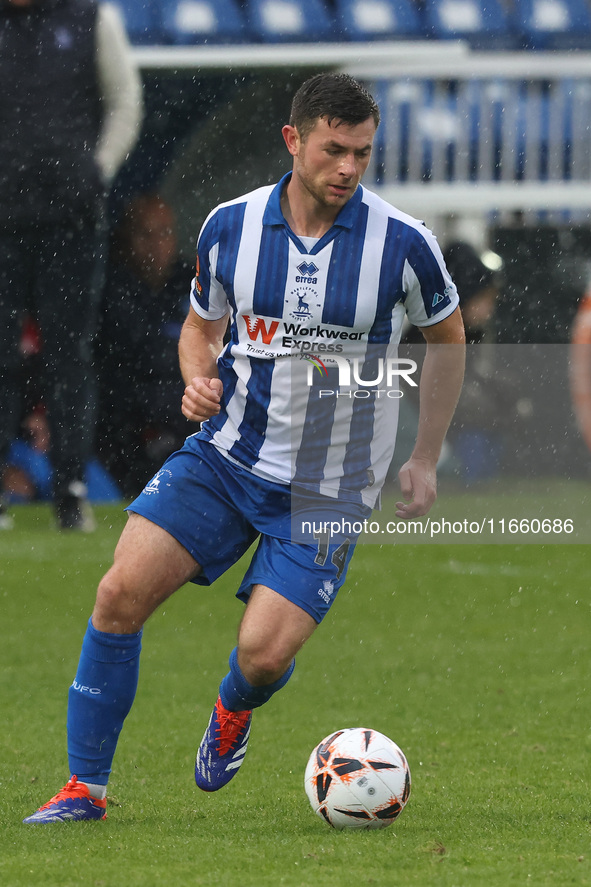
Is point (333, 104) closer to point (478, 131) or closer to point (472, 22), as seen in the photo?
point (478, 131)

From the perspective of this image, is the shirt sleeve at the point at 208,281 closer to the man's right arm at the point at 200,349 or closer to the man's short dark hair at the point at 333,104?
the man's right arm at the point at 200,349

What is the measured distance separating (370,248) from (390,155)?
8.38 m

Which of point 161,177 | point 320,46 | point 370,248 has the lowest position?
point 161,177

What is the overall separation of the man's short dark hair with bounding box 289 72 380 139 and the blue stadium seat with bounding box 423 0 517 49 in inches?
428

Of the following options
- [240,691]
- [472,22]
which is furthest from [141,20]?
[240,691]

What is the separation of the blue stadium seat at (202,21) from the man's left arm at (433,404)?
30.2ft

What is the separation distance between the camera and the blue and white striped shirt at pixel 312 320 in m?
3.77

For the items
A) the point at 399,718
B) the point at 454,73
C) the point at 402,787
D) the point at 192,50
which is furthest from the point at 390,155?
the point at 402,787

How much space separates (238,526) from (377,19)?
10.6m

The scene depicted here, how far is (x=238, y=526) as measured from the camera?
3.81m

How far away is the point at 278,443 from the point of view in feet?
12.5

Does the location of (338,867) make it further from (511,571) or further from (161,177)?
(161,177)

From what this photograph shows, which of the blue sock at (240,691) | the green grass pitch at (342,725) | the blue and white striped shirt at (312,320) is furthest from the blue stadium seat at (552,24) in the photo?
the blue sock at (240,691)

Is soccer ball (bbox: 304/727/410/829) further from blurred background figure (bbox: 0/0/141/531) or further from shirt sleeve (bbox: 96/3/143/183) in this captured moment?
shirt sleeve (bbox: 96/3/143/183)
